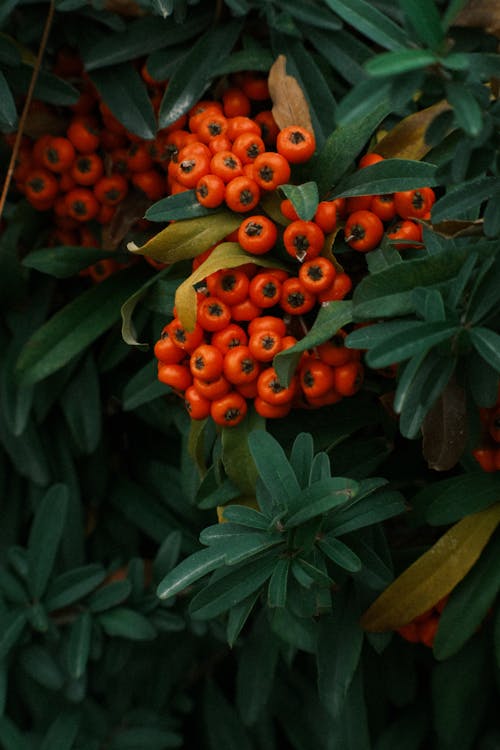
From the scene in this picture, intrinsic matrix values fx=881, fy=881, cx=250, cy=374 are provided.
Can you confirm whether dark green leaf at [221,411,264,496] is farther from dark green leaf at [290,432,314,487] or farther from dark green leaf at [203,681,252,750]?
dark green leaf at [203,681,252,750]

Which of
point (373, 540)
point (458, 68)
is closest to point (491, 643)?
point (373, 540)

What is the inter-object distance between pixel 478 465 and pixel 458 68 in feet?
1.65

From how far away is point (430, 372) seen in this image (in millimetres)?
833

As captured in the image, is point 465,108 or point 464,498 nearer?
point 465,108

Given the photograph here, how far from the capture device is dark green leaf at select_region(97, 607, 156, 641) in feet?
4.08

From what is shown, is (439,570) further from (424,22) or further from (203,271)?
(424,22)

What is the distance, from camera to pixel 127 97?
1127 mm

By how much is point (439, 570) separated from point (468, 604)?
0.06m

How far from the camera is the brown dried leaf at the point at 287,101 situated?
1.02 m

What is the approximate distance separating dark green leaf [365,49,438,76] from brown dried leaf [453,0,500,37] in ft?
1.27

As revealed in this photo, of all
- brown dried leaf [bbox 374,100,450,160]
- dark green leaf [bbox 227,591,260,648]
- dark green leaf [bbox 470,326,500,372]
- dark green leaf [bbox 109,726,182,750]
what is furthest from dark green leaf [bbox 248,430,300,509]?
dark green leaf [bbox 109,726,182,750]

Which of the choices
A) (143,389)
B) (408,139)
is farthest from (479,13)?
(143,389)

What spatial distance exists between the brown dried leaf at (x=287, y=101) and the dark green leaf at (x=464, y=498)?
0.45m

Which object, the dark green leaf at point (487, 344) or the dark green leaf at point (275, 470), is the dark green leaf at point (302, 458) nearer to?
the dark green leaf at point (275, 470)
